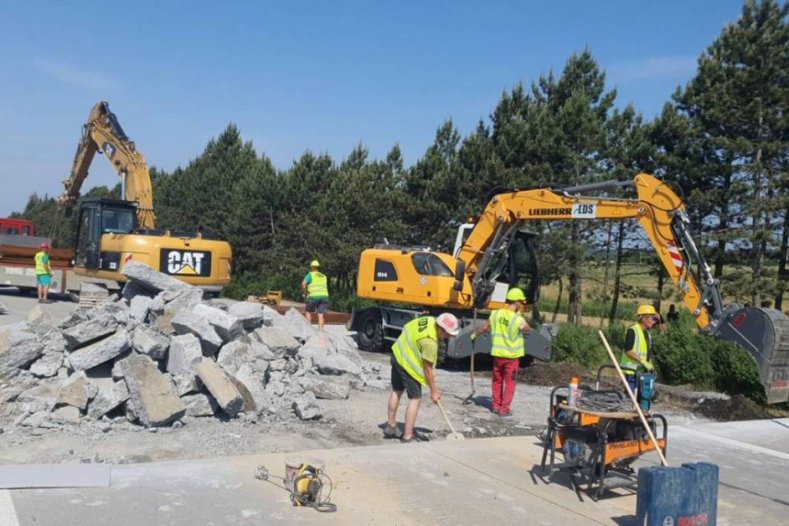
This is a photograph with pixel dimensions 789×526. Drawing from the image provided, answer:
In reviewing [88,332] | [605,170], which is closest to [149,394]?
[88,332]

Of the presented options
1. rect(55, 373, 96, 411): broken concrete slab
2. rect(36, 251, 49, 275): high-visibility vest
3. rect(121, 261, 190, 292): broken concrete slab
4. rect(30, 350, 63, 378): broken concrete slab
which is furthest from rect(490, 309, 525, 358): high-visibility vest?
rect(36, 251, 49, 275): high-visibility vest

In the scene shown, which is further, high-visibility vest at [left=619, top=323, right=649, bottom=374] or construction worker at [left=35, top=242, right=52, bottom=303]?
construction worker at [left=35, top=242, right=52, bottom=303]

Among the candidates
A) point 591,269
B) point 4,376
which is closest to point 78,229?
point 4,376

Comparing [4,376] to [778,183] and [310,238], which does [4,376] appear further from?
[310,238]

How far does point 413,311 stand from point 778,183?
11.5m

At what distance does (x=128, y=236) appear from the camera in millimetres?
18047

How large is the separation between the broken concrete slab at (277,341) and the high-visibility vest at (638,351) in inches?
196

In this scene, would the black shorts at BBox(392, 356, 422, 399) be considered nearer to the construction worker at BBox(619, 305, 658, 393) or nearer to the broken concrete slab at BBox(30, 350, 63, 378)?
the construction worker at BBox(619, 305, 658, 393)

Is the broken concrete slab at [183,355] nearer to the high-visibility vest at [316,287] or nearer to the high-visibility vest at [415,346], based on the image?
the high-visibility vest at [415,346]

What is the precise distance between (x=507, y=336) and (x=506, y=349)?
0.59 feet

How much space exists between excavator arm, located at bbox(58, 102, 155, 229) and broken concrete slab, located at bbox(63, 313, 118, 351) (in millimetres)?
11495

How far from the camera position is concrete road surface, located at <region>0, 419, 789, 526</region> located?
18.4ft

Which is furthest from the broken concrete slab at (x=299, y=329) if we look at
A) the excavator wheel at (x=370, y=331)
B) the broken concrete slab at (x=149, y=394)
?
the broken concrete slab at (x=149, y=394)

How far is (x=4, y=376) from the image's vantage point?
30.2 feet
